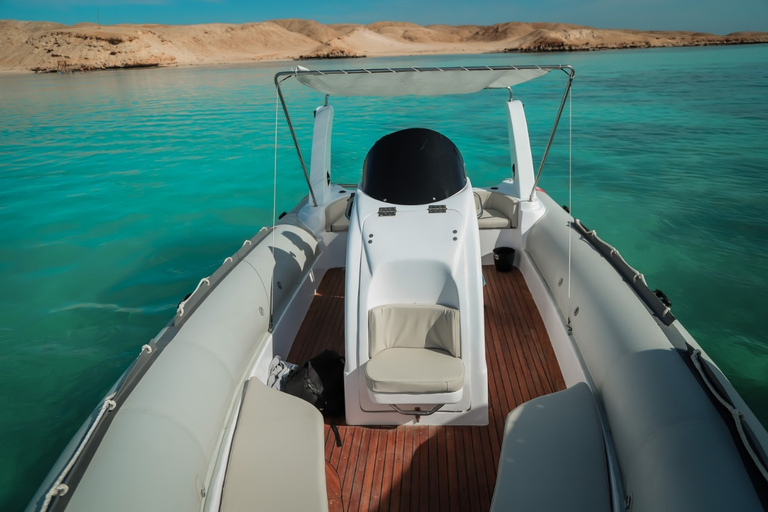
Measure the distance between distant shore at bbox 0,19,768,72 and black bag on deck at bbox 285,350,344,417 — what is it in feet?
169

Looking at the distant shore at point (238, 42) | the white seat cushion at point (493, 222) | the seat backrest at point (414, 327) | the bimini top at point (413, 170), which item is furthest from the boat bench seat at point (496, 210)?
the distant shore at point (238, 42)

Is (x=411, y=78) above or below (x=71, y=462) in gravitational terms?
above

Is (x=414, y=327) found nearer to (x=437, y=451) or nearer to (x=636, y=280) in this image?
(x=437, y=451)

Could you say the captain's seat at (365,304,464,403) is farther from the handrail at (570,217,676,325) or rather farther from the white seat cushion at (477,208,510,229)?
the white seat cushion at (477,208,510,229)

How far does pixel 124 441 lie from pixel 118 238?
6.84 meters

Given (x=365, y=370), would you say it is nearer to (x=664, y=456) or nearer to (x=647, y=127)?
(x=664, y=456)

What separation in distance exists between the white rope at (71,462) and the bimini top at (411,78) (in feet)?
6.71

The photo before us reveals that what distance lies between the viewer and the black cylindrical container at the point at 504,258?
4.25 metres

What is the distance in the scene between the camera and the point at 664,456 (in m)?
1.72

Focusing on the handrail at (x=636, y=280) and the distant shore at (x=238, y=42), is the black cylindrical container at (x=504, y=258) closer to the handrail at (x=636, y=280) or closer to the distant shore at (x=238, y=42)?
the handrail at (x=636, y=280)

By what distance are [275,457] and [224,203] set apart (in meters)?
7.93

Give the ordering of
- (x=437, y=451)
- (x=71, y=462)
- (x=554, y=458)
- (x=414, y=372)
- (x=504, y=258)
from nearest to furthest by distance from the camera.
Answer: (x=71, y=462), (x=554, y=458), (x=414, y=372), (x=437, y=451), (x=504, y=258)

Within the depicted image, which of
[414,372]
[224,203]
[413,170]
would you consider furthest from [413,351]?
[224,203]

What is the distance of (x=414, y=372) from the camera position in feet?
7.53
